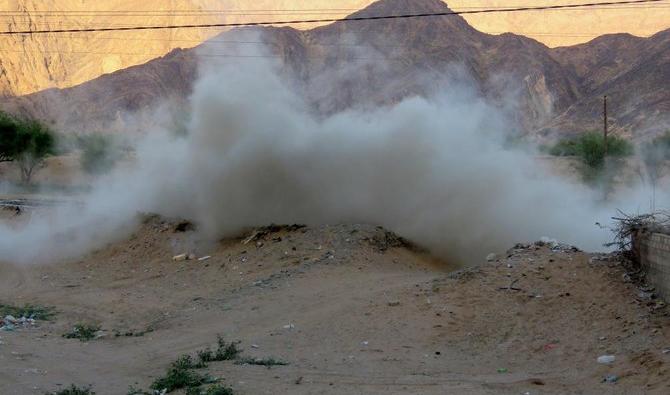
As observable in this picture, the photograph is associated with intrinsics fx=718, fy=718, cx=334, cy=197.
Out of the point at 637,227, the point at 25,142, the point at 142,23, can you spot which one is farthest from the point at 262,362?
the point at 142,23

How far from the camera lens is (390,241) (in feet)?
61.6

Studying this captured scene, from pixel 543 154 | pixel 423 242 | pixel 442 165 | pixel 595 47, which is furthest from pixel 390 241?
pixel 595 47

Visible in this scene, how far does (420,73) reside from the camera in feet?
282

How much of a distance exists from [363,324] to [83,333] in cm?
516

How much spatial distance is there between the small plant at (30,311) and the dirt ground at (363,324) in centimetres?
31

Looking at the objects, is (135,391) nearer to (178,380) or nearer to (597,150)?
(178,380)

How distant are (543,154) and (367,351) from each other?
189 ft

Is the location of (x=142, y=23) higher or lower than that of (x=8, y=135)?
higher

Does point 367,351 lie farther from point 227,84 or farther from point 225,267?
point 227,84

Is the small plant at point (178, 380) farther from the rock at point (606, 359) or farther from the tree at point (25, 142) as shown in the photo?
the tree at point (25, 142)

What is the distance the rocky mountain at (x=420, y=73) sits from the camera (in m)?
85.2

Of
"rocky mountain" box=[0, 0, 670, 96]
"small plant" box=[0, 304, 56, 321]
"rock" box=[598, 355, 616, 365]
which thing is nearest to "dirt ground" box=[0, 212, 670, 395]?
"rock" box=[598, 355, 616, 365]

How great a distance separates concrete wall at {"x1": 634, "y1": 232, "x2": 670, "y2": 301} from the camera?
10.8m

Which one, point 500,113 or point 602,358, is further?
point 500,113
